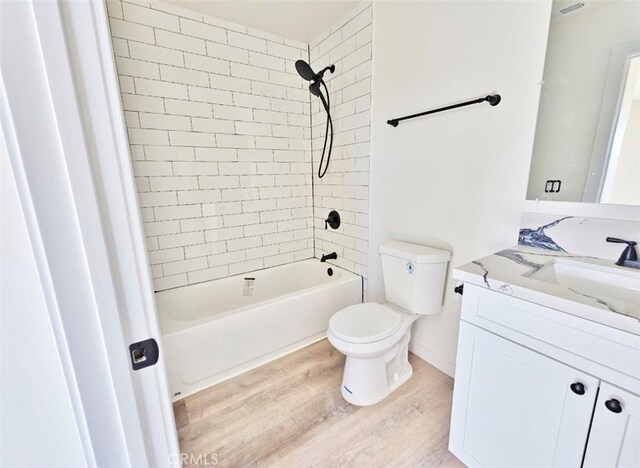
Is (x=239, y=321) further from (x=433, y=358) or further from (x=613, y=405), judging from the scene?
(x=613, y=405)

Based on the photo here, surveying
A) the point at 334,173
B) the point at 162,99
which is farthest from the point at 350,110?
the point at 162,99

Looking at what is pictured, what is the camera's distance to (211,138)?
2.19 meters

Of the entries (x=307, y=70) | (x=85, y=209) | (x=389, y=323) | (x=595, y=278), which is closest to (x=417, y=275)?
(x=389, y=323)

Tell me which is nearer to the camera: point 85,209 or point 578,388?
point 85,209

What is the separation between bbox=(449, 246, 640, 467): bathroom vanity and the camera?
763 millimetres

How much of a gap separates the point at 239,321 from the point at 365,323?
81 cm

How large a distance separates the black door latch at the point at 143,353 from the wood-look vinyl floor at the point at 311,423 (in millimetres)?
1098

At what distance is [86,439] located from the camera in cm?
49

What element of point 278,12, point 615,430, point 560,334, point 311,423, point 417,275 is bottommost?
point 311,423

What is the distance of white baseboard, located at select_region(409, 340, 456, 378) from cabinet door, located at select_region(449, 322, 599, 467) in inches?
23.6

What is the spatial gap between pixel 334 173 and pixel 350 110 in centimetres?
52

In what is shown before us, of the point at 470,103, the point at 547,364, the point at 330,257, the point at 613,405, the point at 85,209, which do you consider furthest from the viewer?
the point at 330,257

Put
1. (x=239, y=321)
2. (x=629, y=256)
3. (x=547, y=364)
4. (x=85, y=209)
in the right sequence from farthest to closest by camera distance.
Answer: (x=239, y=321) < (x=629, y=256) < (x=547, y=364) < (x=85, y=209)

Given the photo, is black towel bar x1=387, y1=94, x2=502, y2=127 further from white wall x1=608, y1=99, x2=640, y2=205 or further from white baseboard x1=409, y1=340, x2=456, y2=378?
white baseboard x1=409, y1=340, x2=456, y2=378
